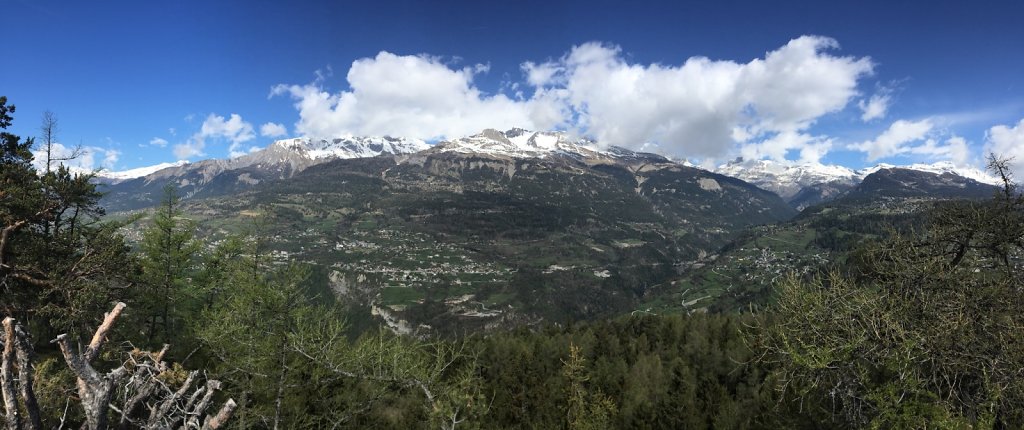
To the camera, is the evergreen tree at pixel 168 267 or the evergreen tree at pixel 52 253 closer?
the evergreen tree at pixel 52 253

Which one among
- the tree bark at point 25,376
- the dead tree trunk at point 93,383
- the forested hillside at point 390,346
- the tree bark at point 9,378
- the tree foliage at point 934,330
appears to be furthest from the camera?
the tree foliage at point 934,330

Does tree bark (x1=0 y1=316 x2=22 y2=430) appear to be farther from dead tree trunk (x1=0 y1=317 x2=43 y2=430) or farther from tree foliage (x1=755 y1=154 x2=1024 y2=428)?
tree foliage (x1=755 y1=154 x2=1024 y2=428)

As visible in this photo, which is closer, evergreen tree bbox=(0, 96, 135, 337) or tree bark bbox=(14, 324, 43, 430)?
tree bark bbox=(14, 324, 43, 430)

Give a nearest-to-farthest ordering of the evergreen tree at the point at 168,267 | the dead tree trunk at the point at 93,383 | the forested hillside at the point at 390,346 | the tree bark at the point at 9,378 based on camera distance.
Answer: the tree bark at the point at 9,378 → the dead tree trunk at the point at 93,383 → the forested hillside at the point at 390,346 → the evergreen tree at the point at 168,267

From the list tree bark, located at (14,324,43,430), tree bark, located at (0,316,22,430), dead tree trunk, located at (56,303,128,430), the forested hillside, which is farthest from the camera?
the forested hillside

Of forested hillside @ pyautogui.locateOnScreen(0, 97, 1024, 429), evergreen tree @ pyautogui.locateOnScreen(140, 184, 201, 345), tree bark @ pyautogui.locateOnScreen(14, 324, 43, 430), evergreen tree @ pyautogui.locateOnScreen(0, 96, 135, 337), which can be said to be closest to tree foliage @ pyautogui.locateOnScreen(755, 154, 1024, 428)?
forested hillside @ pyautogui.locateOnScreen(0, 97, 1024, 429)

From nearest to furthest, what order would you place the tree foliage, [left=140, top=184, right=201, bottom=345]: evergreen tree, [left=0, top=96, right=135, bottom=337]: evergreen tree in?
the tree foliage < [left=0, top=96, right=135, bottom=337]: evergreen tree < [left=140, top=184, right=201, bottom=345]: evergreen tree

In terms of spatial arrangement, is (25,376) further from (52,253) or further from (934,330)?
(52,253)

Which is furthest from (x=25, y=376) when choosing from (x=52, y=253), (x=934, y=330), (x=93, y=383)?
(x=52, y=253)

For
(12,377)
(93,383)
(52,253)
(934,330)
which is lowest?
(934,330)

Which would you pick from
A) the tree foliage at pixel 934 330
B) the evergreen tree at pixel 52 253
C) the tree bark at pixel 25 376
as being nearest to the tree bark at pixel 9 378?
the tree bark at pixel 25 376

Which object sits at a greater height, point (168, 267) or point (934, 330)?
point (934, 330)

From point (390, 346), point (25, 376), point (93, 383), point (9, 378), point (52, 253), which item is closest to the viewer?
point (9, 378)

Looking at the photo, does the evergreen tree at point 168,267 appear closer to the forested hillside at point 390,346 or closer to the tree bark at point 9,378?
the forested hillside at point 390,346
